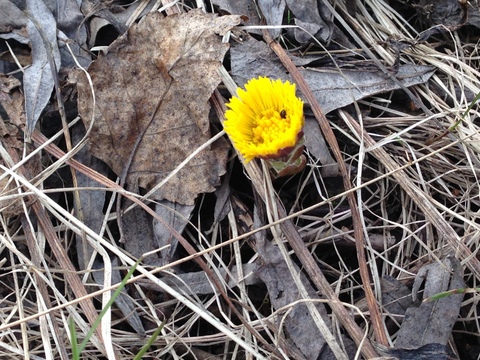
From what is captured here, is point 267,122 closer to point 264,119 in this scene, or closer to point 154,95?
point 264,119

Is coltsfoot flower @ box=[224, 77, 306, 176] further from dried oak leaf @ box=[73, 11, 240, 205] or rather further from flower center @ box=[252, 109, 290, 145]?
dried oak leaf @ box=[73, 11, 240, 205]

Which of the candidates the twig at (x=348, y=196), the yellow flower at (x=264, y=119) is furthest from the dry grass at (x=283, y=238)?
the yellow flower at (x=264, y=119)

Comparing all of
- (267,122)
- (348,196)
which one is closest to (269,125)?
(267,122)

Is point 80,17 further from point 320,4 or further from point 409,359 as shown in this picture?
point 409,359

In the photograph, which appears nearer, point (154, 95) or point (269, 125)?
point (269, 125)

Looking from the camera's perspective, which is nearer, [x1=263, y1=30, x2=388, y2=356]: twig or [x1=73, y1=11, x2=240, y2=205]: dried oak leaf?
[x1=263, y1=30, x2=388, y2=356]: twig

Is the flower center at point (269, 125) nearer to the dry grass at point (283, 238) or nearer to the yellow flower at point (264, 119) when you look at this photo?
the yellow flower at point (264, 119)

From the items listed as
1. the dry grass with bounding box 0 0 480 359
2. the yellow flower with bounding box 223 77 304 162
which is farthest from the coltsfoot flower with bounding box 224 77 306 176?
the dry grass with bounding box 0 0 480 359
